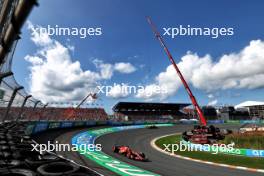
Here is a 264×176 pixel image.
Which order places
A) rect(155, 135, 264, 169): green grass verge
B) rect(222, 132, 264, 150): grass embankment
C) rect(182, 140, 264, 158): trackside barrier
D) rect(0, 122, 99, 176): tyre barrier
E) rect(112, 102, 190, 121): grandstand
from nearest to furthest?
rect(0, 122, 99, 176): tyre barrier
rect(155, 135, 264, 169): green grass verge
rect(182, 140, 264, 158): trackside barrier
rect(222, 132, 264, 150): grass embankment
rect(112, 102, 190, 121): grandstand

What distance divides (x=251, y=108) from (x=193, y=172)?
7687cm

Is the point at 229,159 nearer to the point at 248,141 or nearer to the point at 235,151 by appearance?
the point at 235,151

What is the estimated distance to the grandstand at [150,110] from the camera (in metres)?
63.8

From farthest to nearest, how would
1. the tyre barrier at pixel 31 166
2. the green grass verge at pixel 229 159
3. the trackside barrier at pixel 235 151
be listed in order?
the trackside barrier at pixel 235 151
the green grass verge at pixel 229 159
the tyre barrier at pixel 31 166

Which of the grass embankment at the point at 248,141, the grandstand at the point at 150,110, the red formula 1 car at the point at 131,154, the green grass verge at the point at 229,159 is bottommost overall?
the green grass verge at the point at 229,159

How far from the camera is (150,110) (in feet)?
226

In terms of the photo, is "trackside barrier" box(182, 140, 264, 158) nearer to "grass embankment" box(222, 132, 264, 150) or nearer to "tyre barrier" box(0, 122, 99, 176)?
"grass embankment" box(222, 132, 264, 150)

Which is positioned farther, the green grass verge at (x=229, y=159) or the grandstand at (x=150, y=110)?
the grandstand at (x=150, y=110)

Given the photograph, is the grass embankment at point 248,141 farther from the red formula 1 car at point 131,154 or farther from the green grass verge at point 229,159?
the red formula 1 car at point 131,154

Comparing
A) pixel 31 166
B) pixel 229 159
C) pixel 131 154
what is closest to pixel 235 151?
pixel 229 159

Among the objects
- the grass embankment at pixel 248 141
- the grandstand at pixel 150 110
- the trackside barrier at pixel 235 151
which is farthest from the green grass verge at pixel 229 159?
the grandstand at pixel 150 110

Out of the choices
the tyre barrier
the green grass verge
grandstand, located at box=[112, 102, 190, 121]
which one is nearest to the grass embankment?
the green grass verge

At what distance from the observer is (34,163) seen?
254 inches

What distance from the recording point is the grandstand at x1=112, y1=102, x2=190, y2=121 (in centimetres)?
6384
